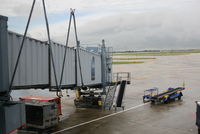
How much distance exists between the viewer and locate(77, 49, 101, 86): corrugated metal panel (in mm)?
17197

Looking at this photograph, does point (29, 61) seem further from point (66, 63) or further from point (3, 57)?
point (66, 63)

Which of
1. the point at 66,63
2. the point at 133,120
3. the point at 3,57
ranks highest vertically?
the point at 66,63

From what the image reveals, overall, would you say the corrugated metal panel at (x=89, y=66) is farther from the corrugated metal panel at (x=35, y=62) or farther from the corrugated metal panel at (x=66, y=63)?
the corrugated metal panel at (x=35, y=62)

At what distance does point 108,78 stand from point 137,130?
8.83 meters

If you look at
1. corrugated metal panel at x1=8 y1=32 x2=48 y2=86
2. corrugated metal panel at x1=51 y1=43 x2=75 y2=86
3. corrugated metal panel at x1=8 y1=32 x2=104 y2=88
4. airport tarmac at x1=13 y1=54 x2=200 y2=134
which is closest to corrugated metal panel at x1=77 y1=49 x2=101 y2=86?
corrugated metal panel at x1=51 y1=43 x2=75 y2=86

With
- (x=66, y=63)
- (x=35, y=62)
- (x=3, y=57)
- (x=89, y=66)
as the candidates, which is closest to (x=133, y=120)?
(x=89, y=66)

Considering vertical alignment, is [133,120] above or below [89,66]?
below

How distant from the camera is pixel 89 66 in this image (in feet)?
61.7

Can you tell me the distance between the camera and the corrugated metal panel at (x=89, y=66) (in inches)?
677

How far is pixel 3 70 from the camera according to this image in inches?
309

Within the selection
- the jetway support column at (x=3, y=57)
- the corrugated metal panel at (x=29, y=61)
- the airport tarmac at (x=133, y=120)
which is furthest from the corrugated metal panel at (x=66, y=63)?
the jetway support column at (x=3, y=57)

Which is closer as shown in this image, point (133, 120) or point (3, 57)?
point (3, 57)

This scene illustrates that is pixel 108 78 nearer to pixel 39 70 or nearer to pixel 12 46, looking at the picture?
pixel 39 70

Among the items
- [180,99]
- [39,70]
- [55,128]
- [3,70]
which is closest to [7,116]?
[3,70]
